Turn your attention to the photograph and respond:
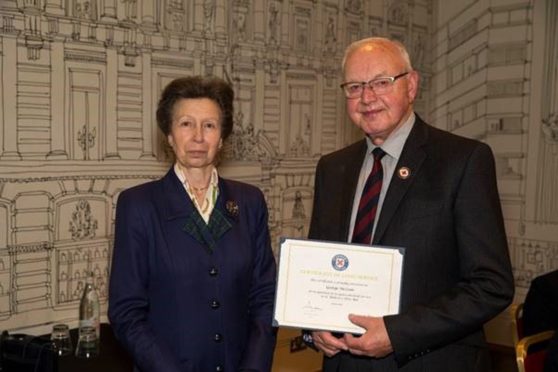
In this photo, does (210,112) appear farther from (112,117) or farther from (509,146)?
(509,146)

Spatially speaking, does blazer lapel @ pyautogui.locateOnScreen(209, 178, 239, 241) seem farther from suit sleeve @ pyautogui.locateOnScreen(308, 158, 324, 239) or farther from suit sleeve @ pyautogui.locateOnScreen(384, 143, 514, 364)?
suit sleeve @ pyautogui.locateOnScreen(384, 143, 514, 364)

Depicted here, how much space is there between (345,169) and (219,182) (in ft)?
1.46

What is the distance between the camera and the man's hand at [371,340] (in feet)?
6.10

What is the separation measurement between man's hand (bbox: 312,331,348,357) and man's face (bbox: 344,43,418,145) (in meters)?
0.65

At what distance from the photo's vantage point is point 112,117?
3.26 m

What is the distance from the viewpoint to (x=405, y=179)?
1986 mm

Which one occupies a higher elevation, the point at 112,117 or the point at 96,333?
the point at 112,117

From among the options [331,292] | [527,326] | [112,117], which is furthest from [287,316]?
[527,326]

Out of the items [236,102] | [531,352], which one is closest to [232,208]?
[531,352]

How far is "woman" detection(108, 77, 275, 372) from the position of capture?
2055mm

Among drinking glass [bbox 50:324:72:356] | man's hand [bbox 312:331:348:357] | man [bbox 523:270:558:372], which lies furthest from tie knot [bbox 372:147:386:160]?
man [bbox 523:270:558:372]

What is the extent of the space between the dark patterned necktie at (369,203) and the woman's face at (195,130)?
53 centimetres

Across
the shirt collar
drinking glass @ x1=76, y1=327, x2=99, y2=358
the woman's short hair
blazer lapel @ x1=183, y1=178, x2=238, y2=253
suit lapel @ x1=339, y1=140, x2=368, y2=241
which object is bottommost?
drinking glass @ x1=76, y1=327, x2=99, y2=358

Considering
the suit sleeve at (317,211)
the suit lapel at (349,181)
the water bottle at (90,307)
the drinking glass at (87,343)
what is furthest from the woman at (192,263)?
the water bottle at (90,307)
